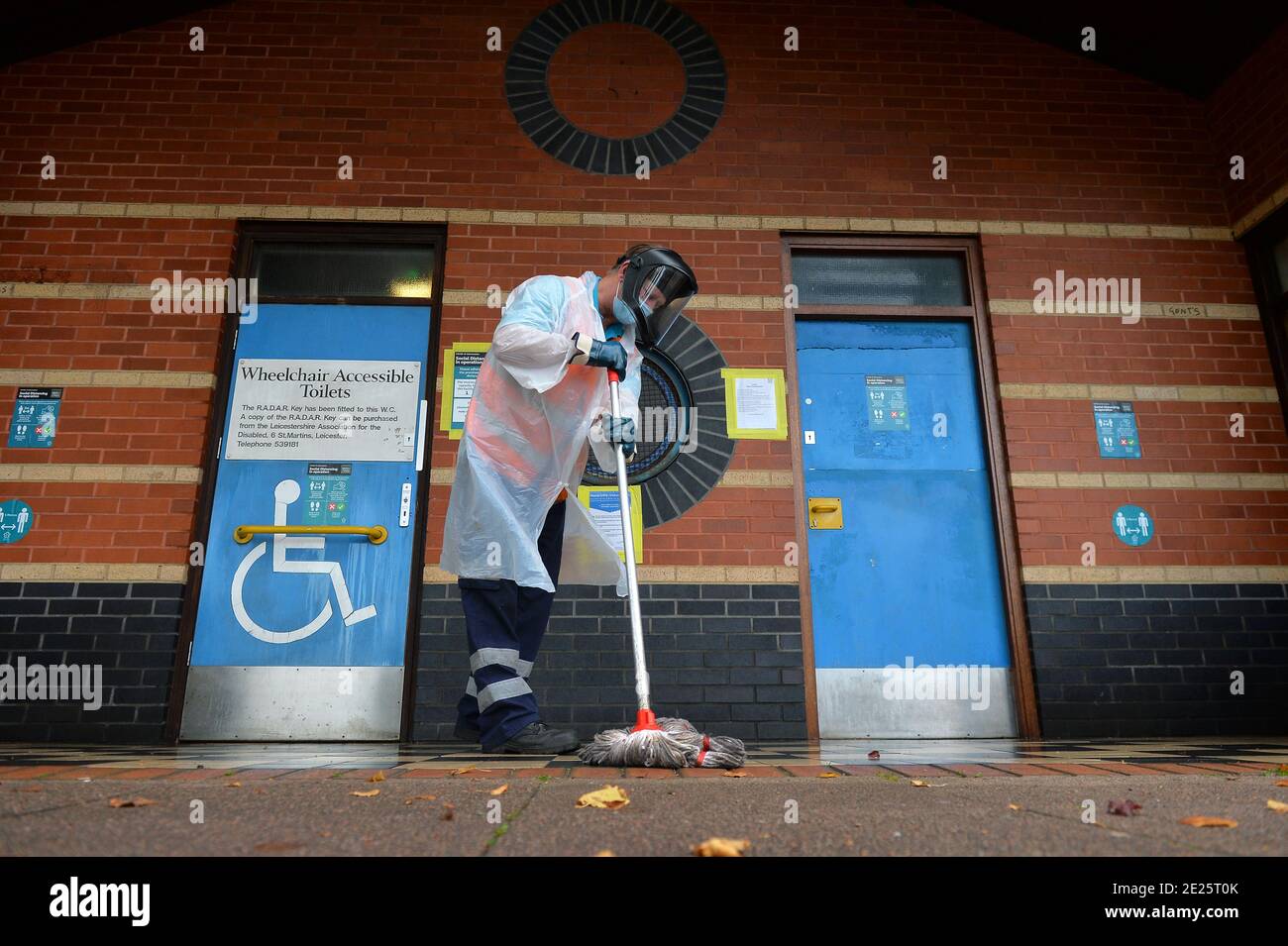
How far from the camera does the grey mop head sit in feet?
7.43

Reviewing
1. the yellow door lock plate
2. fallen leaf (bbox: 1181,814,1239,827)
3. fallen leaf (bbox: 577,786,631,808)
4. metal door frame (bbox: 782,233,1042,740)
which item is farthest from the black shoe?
the yellow door lock plate

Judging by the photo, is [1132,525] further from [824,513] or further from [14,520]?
[14,520]

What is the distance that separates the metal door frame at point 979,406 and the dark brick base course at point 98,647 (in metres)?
3.41

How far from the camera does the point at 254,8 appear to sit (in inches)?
207

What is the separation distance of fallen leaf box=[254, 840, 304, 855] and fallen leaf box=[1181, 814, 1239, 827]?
136 cm

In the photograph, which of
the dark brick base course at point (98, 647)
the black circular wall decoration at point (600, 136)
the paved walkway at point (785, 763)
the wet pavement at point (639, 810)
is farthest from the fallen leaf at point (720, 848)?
the black circular wall decoration at point (600, 136)

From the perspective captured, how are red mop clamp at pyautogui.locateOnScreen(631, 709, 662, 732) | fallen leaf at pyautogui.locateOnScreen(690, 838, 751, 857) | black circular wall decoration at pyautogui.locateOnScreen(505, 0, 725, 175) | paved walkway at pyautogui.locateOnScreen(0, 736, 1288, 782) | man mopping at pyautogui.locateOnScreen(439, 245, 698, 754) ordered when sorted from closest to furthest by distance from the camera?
1. fallen leaf at pyautogui.locateOnScreen(690, 838, 751, 857)
2. paved walkway at pyautogui.locateOnScreen(0, 736, 1288, 782)
3. red mop clamp at pyautogui.locateOnScreen(631, 709, 662, 732)
4. man mopping at pyautogui.locateOnScreen(439, 245, 698, 754)
5. black circular wall decoration at pyautogui.locateOnScreen(505, 0, 725, 175)

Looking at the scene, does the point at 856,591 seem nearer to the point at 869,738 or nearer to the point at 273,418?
the point at 869,738

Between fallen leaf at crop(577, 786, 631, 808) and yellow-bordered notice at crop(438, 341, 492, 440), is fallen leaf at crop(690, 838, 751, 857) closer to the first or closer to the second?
fallen leaf at crop(577, 786, 631, 808)

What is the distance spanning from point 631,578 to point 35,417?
150 inches

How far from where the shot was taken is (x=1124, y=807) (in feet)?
4.61

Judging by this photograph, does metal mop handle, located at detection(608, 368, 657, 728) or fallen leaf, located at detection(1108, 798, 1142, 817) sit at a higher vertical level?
metal mop handle, located at detection(608, 368, 657, 728)

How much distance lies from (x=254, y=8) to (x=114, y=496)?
10.8 feet

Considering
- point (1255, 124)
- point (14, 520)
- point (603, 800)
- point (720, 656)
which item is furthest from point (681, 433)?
point (1255, 124)
